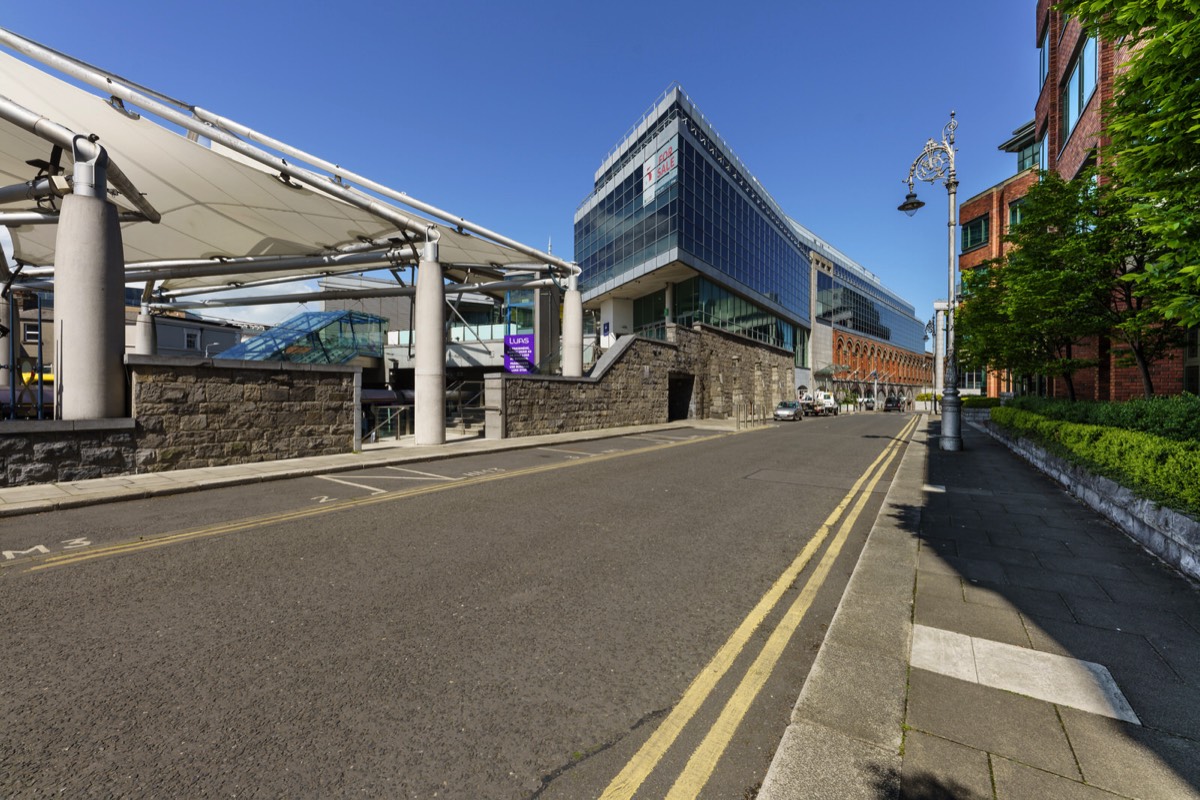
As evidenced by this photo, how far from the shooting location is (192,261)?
78.1ft

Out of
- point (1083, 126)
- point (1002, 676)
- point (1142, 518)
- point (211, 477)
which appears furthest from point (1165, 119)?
point (1083, 126)

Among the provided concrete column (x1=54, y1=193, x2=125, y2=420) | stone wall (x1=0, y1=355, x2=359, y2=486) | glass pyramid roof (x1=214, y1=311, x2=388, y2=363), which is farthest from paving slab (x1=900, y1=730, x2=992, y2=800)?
glass pyramid roof (x1=214, y1=311, x2=388, y2=363)

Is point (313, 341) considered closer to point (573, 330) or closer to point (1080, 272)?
point (573, 330)

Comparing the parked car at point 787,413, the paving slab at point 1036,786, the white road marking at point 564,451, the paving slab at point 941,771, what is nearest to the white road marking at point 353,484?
the white road marking at point 564,451

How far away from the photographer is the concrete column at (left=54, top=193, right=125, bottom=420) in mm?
8766

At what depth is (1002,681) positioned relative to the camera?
2947 mm

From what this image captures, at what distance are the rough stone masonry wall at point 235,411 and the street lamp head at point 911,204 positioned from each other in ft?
60.1

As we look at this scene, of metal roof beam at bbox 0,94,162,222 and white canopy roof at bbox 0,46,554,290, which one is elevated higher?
white canopy roof at bbox 0,46,554,290

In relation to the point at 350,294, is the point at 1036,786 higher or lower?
lower

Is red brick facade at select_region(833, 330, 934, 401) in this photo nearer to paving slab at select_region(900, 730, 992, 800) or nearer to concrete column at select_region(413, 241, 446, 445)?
concrete column at select_region(413, 241, 446, 445)

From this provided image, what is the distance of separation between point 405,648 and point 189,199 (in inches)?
781

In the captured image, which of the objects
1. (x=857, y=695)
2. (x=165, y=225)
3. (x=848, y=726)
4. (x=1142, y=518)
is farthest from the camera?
(x=165, y=225)

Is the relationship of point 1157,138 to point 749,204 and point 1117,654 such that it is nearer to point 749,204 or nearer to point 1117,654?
point 1117,654

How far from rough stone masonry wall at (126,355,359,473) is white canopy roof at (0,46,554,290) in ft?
19.6
